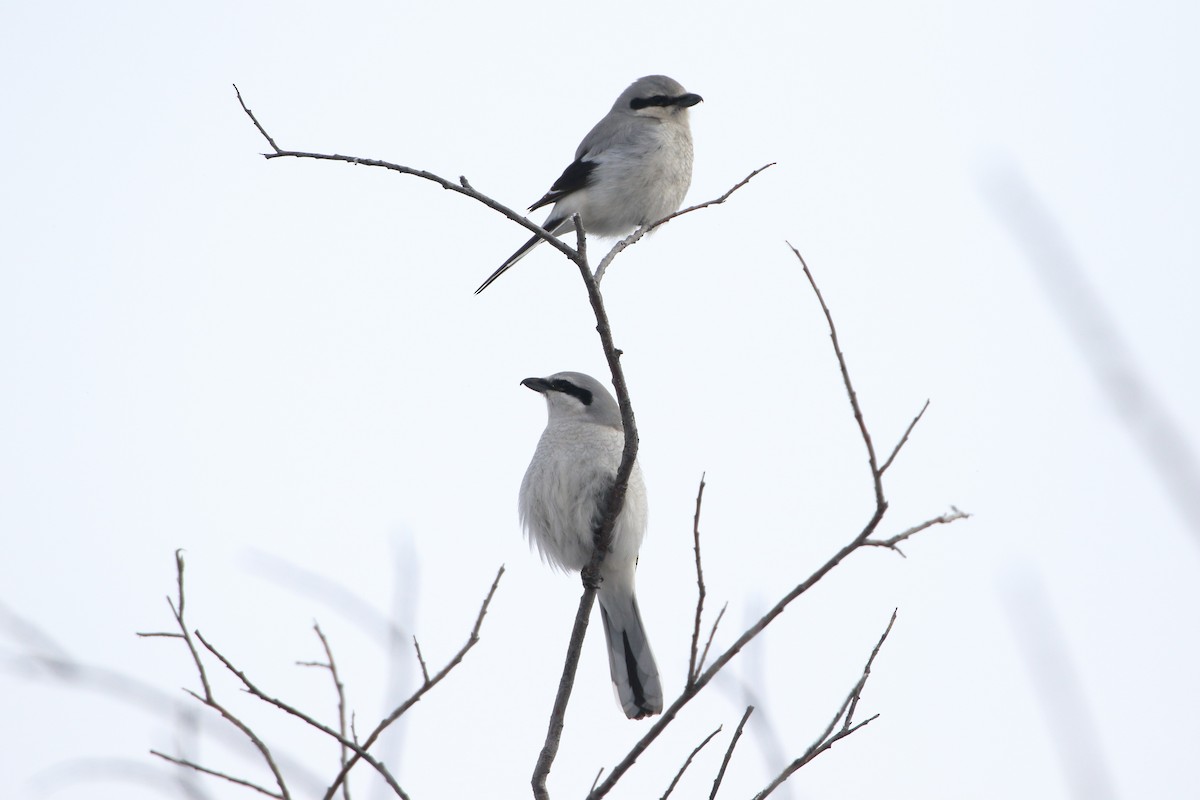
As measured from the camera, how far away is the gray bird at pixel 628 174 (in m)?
5.09

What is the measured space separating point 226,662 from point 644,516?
77.2 inches

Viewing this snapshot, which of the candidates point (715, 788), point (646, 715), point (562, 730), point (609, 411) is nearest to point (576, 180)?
point (609, 411)

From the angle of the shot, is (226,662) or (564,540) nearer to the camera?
(226,662)

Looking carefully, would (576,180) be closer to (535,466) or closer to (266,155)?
(535,466)

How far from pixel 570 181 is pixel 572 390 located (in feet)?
4.02

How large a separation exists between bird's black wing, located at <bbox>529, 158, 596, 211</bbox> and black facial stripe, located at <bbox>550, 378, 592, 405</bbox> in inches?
42.9

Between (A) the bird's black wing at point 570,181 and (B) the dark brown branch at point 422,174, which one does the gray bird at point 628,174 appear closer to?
(A) the bird's black wing at point 570,181

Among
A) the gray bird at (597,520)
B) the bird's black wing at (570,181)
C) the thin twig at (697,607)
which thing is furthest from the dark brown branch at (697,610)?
the bird's black wing at (570,181)

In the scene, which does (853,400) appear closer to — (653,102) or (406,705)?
(406,705)

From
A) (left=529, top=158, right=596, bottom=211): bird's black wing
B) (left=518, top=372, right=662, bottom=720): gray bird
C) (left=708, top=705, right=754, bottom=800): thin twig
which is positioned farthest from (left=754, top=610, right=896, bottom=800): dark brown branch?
(left=529, top=158, right=596, bottom=211): bird's black wing

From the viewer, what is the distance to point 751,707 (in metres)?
2.33

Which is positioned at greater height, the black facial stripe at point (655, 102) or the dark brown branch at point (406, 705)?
the black facial stripe at point (655, 102)

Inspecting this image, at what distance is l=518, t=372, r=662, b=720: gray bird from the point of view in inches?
158

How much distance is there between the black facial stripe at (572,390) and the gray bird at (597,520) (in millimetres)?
49
